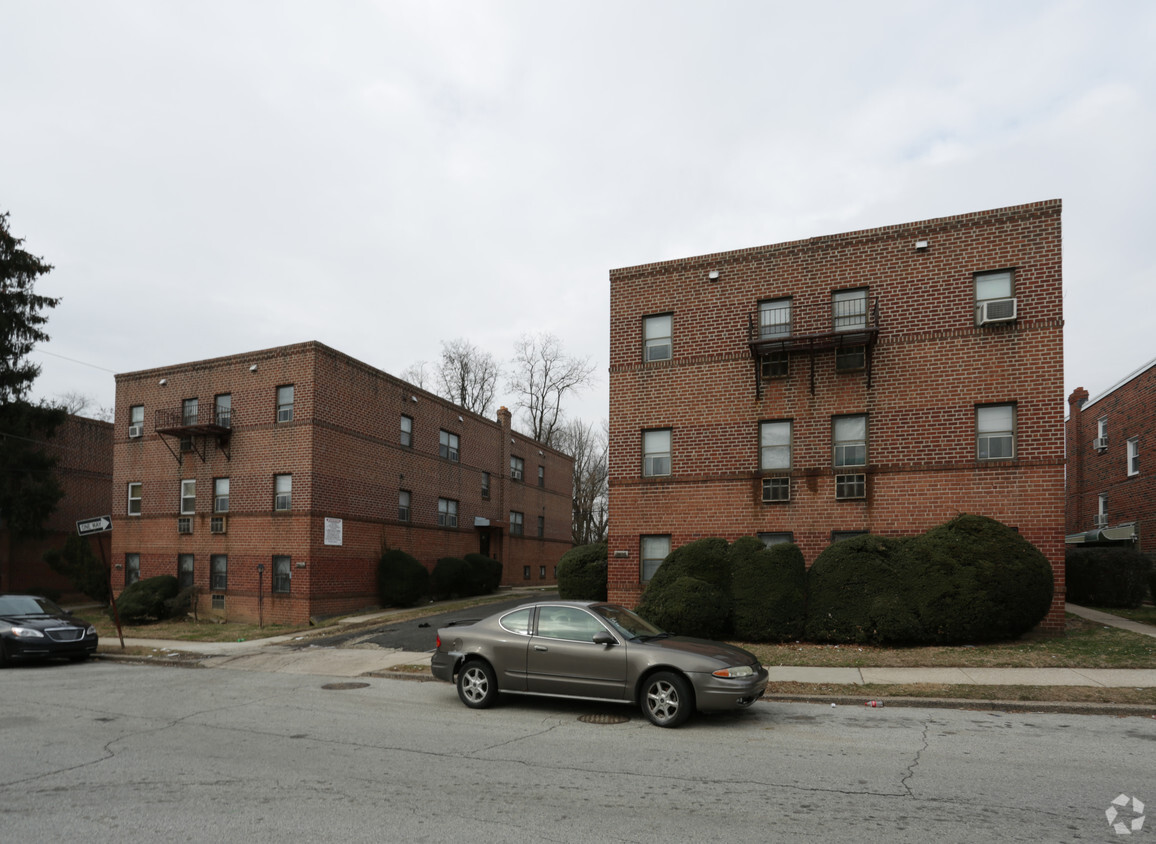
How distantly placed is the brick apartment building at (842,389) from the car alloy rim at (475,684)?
9.71 metres

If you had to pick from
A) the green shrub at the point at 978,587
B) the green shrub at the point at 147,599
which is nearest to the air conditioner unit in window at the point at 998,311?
the green shrub at the point at 978,587

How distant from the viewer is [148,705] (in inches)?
430

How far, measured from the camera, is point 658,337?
20.2m

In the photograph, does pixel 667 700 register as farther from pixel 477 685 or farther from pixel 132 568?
pixel 132 568

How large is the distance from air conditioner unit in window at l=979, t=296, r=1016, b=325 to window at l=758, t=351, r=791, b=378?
4215 mm

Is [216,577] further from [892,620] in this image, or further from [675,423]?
[892,620]

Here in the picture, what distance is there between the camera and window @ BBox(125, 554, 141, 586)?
28.0 metres

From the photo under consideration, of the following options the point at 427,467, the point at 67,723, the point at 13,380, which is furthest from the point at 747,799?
the point at 13,380

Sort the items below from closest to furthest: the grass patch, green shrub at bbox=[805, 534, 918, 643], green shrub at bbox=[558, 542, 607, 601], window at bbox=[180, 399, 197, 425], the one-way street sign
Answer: the grass patch, green shrub at bbox=[805, 534, 918, 643], the one-way street sign, green shrub at bbox=[558, 542, 607, 601], window at bbox=[180, 399, 197, 425]

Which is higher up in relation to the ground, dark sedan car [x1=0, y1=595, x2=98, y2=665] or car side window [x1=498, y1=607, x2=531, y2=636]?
car side window [x1=498, y1=607, x2=531, y2=636]

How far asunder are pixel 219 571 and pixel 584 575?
12.8m

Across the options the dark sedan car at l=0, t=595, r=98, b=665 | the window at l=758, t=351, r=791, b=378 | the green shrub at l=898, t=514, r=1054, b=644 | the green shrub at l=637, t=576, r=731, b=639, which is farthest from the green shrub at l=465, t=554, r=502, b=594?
the green shrub at l=898, t=514, r=1054, b=644

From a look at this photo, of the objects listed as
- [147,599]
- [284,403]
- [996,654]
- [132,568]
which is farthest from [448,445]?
[996,654]

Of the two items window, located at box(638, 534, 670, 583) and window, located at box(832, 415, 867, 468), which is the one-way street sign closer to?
window, located at box(638, 534, 670, 583)
